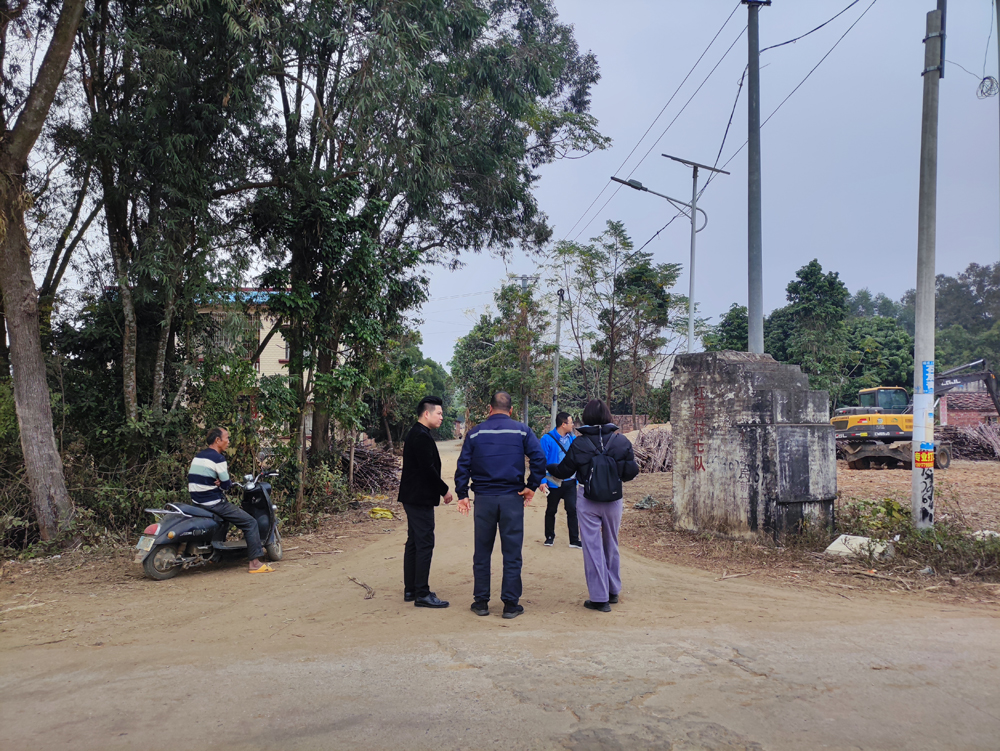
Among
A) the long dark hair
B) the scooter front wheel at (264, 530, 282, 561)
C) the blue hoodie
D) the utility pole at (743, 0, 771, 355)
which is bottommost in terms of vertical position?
the scooter front wheel at (264, 530, 282, 561)

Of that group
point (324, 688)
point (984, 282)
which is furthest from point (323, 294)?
point (984, 282)

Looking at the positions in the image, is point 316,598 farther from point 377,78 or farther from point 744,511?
point 377,78

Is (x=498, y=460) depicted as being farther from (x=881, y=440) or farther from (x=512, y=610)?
(x=881, y=440)

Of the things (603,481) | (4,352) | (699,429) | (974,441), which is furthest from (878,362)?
(4,352)

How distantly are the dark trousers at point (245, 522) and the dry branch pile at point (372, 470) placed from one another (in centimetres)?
617

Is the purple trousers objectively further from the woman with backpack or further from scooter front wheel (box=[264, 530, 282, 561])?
scooter front wheel (box=[264, 530, 282, 561])

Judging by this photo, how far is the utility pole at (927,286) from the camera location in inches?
292

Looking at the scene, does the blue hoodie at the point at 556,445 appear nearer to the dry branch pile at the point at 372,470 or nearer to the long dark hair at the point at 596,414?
the long dark hair at the point at 596,414

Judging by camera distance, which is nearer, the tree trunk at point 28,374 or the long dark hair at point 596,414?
the long dark hair at point 596,414

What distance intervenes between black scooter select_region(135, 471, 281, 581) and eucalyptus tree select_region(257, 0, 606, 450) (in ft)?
10.9

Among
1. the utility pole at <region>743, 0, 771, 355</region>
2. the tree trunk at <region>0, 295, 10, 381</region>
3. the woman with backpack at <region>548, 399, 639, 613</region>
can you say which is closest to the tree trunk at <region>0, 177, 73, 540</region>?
the tree trunk at <region>0, 295, 10, 381</region>

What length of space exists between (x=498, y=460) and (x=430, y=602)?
1413 millimetres

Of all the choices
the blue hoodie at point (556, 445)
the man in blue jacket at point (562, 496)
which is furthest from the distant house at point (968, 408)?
the man in blue jacket at point (562, 496)

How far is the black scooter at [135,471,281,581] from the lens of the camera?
23.1ft
